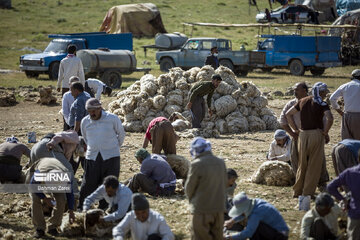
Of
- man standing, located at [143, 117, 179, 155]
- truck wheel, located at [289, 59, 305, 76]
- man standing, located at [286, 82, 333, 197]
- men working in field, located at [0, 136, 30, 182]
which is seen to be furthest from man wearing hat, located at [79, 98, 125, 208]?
truck wheel, located at [289, 59, 305, 76]

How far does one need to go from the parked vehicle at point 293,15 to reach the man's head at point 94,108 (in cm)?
3482

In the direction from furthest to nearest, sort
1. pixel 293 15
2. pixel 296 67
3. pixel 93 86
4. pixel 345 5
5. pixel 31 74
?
pixel 345 5 → pixel 293 15 → pixel 296 67 → pixel 31 74 → pixel 93 86

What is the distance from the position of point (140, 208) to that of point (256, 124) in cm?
974

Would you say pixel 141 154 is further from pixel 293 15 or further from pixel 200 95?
pixel 293 15

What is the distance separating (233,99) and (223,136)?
113 centimetres

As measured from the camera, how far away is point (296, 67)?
91.0 feet

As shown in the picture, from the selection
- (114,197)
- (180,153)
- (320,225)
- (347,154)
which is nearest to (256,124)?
(180,153)

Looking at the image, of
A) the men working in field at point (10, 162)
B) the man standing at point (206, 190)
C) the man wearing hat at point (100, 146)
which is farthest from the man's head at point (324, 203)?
the men working in field at point (10, 162)

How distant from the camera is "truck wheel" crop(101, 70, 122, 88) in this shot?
24031 mm

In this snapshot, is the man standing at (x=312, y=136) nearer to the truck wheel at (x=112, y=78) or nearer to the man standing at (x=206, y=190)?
the man standing at (x=206, y=190)

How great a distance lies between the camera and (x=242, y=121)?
15.5 metres

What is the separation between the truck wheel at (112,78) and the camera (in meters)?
24.0

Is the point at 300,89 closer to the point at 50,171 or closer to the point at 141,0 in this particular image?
the point at 50,171

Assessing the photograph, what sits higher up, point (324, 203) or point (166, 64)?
point (324, 203)
